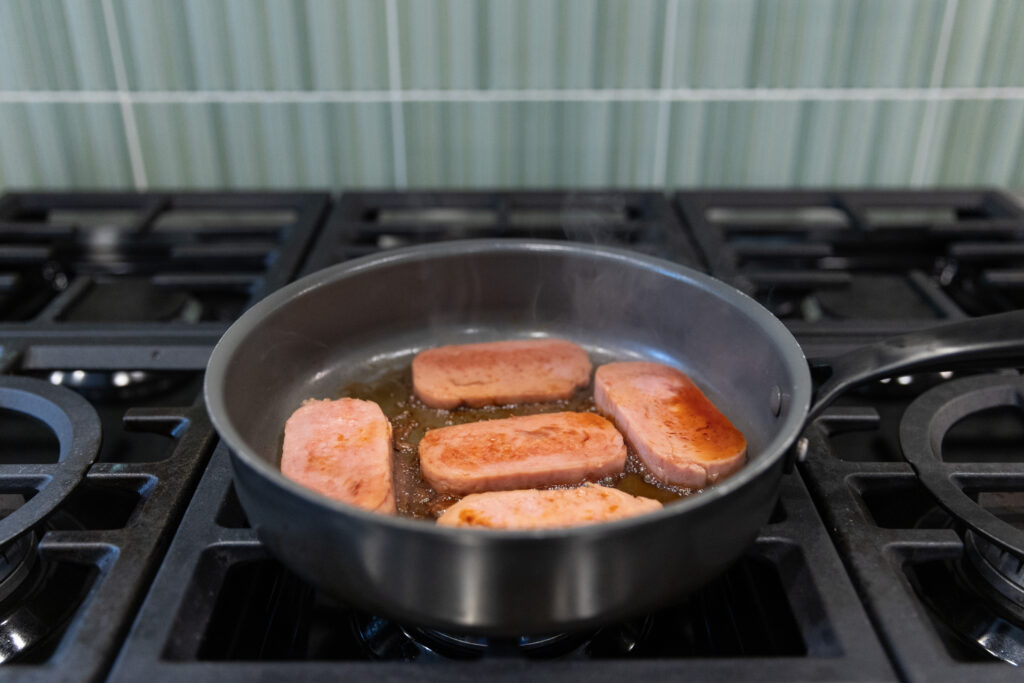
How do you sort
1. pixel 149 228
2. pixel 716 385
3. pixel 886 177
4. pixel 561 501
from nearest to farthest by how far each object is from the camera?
pixel 561 501 < pixel 716 385 < pixel 149 228 < pixel 886 177

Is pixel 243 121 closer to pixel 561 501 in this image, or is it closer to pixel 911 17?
pixel 561 501

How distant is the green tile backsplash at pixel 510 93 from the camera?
1098mm

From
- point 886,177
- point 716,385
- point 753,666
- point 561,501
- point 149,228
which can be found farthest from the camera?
point 886,177

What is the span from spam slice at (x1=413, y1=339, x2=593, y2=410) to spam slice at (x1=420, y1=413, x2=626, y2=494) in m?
0.07

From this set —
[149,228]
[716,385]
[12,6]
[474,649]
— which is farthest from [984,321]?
[12,6]

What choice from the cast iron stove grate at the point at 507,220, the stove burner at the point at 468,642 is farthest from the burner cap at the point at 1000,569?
the cast iron stove grate at the point at 507,220

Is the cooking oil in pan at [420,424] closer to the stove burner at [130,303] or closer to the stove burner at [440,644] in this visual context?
the stove burner at [440,644]

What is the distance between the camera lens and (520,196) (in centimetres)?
114

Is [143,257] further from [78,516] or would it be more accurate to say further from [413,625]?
[413,625]

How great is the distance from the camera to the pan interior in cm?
72

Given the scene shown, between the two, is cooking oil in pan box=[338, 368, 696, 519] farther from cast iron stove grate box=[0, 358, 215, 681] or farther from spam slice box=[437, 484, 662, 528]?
cast iron stove grate box=[0, 358, 215, 681]

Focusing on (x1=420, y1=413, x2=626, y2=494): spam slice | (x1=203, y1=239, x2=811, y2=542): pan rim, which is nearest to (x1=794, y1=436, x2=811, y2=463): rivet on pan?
(x1=203, y1=239, x2=811, y2=542): pan rim

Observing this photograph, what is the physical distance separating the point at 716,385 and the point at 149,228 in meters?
0.76

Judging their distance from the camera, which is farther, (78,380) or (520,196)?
(520,196)
